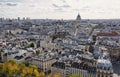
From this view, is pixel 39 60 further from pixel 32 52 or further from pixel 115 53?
pixel 115 53

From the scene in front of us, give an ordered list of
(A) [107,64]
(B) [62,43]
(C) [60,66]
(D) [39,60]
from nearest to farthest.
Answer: (A) [107,64] → (C) [60,66] → (D) [39,60] → (B) [62,43]

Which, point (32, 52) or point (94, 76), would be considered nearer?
point (94, 76)

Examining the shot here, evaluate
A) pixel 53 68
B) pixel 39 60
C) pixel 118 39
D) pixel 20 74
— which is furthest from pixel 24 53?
pixel 118 39

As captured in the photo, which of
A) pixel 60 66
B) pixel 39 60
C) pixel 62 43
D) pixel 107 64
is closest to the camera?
pixel 107 64

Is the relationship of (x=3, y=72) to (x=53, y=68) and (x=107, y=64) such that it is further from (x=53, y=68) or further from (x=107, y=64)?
(x=107, y=64)

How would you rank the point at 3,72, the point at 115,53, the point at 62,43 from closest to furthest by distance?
the point at 3,72 → the point at 115,53 → the point at 62,43

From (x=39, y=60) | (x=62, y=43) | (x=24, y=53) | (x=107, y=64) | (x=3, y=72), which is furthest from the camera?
(x=62, y=43)

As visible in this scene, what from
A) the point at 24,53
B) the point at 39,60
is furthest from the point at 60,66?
the point at 24,53

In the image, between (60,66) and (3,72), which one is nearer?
(3,72)
